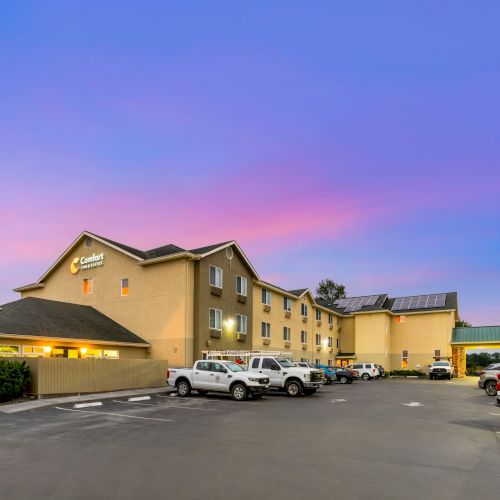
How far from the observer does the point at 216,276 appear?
35656mm

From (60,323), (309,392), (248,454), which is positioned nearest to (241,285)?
(309,392)

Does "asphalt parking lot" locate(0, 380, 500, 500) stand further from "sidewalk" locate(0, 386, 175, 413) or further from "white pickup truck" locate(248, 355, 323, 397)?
"white pickup truck" locate(248, 355, 323, 397)

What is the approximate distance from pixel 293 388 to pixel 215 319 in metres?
10.4

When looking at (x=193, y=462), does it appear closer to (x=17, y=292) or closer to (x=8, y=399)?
(x=8, y=399)

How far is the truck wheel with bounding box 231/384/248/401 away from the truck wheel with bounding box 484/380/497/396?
47.3 ft

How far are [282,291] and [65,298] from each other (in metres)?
19.1

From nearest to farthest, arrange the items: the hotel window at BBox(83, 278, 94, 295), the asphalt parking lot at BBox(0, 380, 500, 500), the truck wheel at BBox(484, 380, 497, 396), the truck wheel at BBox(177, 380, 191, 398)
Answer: the asphalt parking lot at BBox(0, 380, 500, 500) → the truck wheel at BBox(177, 380, 191, 398) → the truck wheel at BBox(484, 380, 497, 396) → the hotel window at BBox(83, 278, 94, 295)

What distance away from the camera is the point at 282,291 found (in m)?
46.9

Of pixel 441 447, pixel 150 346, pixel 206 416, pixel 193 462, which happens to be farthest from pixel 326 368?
pixel 193 462

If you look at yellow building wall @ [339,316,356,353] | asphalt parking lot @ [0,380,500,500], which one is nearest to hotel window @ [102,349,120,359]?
asphalt parking lot @ [0,380,500,500]

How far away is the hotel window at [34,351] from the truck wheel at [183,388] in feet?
27.6

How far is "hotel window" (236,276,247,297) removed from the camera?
38.5 meters

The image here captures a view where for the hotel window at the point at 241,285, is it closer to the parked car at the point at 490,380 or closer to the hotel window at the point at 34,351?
the hotel window at the point at 34,351

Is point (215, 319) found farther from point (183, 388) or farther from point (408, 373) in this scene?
point (408, 373)
